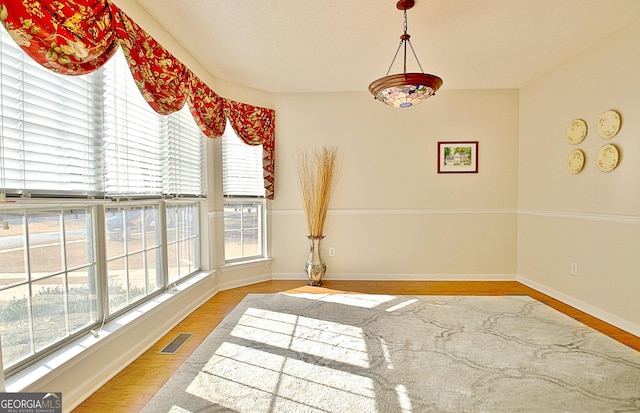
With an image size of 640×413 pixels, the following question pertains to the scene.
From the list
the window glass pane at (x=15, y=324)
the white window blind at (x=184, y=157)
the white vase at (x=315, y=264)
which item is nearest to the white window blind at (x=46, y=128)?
the window glass pane at (x=15, y=324)

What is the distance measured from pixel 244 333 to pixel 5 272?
1.49 meters

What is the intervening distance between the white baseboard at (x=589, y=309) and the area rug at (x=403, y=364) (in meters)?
0.31

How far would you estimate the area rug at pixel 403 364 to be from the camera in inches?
62.2

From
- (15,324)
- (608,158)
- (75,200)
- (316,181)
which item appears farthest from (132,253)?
(608,158)

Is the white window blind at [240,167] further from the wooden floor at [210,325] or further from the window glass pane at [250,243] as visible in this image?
the wooden floor at [210,325]

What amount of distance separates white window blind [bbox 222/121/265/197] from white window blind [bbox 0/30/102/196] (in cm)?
173

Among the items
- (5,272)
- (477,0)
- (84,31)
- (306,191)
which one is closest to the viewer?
(5,272)

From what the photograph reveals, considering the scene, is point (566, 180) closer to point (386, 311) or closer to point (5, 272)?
point (386, 311)

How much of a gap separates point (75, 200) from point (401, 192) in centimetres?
334

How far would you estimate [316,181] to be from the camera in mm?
3904

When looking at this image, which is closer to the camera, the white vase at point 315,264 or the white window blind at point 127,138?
the white window blind at point 127,138

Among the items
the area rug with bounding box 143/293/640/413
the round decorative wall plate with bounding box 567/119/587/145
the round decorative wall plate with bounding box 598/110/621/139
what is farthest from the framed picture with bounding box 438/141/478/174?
the area rug with bounding box 143/293/640/413

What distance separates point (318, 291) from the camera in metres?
3.46

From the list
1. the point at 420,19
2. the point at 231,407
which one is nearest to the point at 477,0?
the point at 420,19
